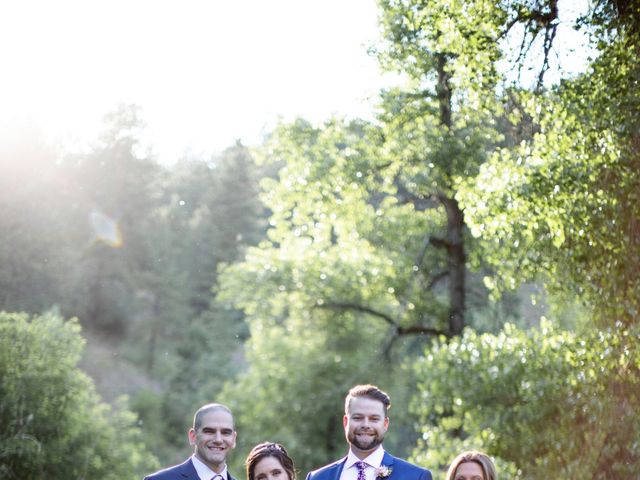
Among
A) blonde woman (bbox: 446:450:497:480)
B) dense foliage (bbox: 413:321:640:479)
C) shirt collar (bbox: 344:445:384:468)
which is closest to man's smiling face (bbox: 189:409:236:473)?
shirt collar (bbox: 344:445:384:468)

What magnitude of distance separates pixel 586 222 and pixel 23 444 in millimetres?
21795

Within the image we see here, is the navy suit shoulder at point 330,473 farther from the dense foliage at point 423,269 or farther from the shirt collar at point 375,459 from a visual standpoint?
the dense foliage at point 423,269

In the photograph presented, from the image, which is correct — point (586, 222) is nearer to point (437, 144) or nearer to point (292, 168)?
point (437, 144)

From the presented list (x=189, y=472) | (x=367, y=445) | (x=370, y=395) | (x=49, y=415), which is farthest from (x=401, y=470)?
(x=49, y=415)

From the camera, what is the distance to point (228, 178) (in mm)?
64312

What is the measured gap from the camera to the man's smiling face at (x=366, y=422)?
6363 millimetres

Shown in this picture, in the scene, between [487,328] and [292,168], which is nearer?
[292,168]

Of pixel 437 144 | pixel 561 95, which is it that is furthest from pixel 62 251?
pixel 561 95

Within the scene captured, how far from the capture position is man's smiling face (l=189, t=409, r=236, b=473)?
6539 millimetres

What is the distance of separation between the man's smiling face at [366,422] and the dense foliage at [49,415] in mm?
24196

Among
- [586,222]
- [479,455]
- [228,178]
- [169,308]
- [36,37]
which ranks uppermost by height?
[36,37]

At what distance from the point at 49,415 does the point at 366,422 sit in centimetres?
2691

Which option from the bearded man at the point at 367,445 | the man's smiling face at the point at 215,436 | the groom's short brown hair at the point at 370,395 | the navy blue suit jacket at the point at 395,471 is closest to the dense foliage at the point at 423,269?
the navy blue suit jacket at the point at 395,471

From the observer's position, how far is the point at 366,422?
6.38 meters
